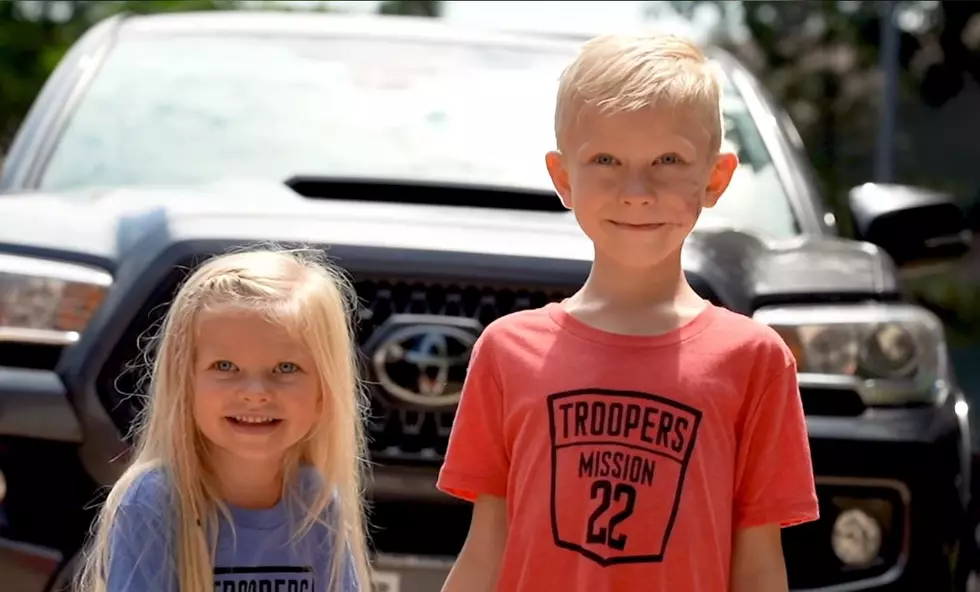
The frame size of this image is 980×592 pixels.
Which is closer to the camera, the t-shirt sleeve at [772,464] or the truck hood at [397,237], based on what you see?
the t-shirt sleeve at [772,464]

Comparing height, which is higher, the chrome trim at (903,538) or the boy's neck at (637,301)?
the boy's neck at (637,301)

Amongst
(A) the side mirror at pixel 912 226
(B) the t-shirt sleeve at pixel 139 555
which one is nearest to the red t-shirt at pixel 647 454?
(B) the t-shirt sleeve at pixel 139 555

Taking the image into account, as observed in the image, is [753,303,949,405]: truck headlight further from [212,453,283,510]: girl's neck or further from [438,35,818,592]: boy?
[212,453,283,510]: girl's neck

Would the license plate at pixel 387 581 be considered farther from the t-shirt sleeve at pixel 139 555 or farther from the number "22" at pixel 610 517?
the number "22" at pixel 610 517

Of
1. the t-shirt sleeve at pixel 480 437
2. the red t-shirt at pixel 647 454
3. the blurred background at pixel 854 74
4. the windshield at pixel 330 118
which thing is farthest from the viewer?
the blurred background at pixel 854 74

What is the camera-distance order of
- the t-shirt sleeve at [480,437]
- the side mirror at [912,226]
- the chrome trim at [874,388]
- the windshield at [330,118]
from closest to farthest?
the t-shirt sleeve at [480,437] < the chrome trim at [874,388] < the windshield at [330,118] < the side mirror at [912,226]

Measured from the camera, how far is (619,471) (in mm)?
2018

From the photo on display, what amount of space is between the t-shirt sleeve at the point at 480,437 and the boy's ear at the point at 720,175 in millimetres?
351

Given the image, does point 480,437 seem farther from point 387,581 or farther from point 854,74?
point 854,74

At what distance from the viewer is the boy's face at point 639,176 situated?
79.2 inches

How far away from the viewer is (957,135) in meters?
23.1

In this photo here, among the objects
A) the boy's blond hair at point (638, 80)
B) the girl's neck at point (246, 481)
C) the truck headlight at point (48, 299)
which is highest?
the boy's blond hair at point (638, 80)

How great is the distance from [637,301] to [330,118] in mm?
2329

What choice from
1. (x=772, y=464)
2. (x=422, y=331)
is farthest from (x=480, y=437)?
(x=422, y=331)
